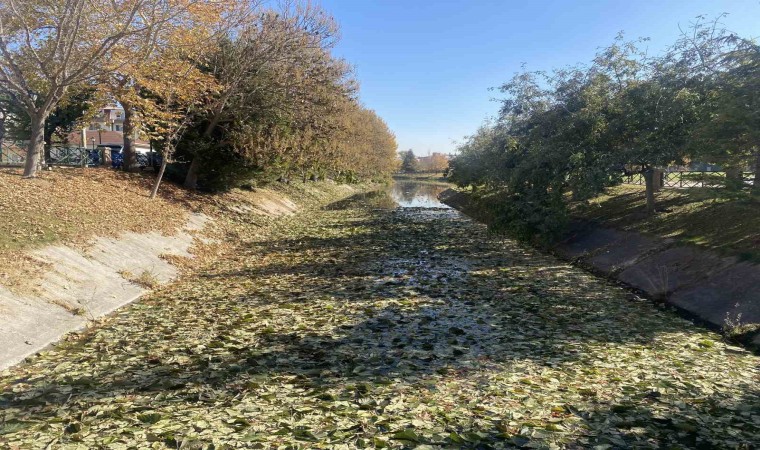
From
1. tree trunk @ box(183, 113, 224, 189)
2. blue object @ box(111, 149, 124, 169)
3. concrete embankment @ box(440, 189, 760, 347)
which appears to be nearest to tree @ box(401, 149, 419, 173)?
blue object @ box(111, 149, 124, 169)

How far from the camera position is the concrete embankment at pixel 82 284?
928cm

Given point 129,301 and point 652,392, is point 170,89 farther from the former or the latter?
point 652,392

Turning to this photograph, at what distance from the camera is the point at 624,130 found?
20.0 metres

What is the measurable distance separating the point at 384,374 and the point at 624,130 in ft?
55.3

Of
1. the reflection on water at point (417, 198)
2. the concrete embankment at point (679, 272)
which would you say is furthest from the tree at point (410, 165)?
the concrete embankment at point (679, 272)

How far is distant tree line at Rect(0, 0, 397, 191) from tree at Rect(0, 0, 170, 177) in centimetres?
6

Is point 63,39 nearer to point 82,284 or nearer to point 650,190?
point 82,284

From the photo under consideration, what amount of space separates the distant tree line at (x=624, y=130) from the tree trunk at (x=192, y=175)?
19179 mm

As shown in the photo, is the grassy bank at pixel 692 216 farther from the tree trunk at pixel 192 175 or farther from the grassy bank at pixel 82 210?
the tree trunk at pixel 192 175

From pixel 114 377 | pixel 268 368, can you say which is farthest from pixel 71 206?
pixel 268 368

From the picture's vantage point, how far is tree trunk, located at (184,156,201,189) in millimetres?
31750

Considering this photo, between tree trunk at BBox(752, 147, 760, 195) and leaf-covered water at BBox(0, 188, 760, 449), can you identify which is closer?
leaf-covered water at BBox(0, 188, 760, 449)

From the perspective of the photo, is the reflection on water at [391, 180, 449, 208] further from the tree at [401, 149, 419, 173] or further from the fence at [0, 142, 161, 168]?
the tree at [401, 149, 419, 173]

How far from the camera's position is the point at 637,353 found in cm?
938
